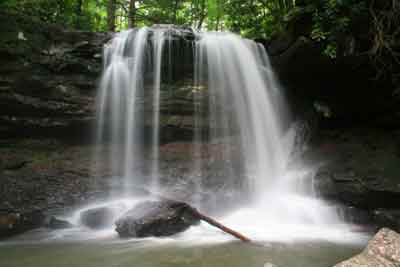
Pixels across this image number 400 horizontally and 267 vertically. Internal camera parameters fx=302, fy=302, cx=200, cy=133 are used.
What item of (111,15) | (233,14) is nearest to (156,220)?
(233,14)

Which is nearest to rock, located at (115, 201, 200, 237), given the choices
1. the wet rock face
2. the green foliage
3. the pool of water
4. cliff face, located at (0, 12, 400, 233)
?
the pool of water

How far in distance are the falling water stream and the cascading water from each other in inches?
1.0

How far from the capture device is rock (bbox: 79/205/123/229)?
579 cm

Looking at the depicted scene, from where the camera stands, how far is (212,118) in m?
8.08

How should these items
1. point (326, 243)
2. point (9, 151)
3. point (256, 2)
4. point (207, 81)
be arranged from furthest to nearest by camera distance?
1. point (256, 2)
2. point (207, 81)
3. point (9, 151)
4. point (326, 243)

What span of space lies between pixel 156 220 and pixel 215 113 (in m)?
3.81

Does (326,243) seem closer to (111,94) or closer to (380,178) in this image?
(380,178)

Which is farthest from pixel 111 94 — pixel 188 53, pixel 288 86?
pixel 288 86

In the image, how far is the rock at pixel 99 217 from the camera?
5789mm

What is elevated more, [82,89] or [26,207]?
[82,89]

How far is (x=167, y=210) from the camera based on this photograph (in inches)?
209

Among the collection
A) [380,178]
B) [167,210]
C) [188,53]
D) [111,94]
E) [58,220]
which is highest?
[188,53]

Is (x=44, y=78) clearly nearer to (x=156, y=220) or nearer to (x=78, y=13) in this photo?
(x=78, y=13)

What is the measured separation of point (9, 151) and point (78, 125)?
5.40ft
